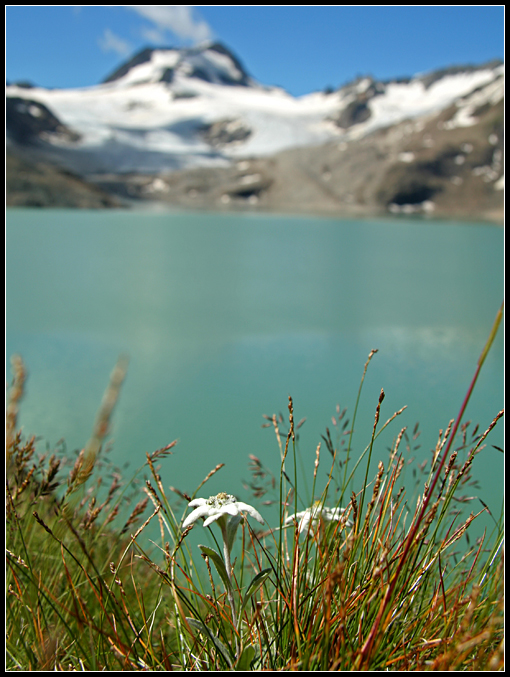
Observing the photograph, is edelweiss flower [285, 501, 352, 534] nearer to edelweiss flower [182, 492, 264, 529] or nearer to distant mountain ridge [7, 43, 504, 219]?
edelweiss flower [182, 492, 264, 529]

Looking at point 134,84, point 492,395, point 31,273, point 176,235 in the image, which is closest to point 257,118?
point 134,84

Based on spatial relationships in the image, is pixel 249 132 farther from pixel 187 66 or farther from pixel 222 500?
pixel 222 500

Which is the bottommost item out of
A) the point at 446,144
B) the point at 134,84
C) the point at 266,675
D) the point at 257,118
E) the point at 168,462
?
the point at 168,462

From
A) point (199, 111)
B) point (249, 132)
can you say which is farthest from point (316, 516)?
point (199, 111)

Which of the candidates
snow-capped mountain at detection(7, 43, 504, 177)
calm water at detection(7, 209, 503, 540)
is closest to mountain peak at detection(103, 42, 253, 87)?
snow-capped mountain at detection(7, 43, 504, 177)

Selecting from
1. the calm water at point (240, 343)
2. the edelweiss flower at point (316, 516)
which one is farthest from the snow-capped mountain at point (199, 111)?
the edelweiss flower at point (316, 516)

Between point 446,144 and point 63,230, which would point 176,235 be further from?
point 446,144
